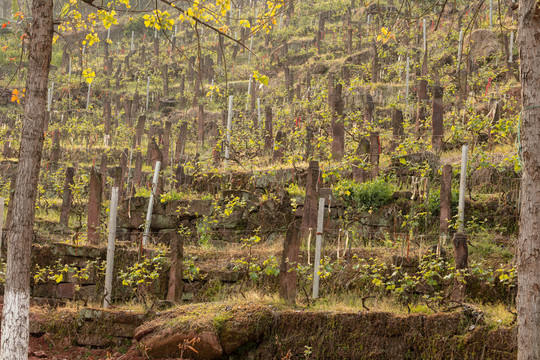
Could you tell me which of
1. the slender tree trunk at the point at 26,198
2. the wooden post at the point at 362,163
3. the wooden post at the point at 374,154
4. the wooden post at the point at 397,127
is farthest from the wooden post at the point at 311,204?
the wooden post at the point at 397,127

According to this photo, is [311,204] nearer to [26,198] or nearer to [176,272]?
[176,272]

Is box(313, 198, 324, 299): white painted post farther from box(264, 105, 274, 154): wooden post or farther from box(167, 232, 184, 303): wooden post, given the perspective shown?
box(264, 105, 274, 154): wooden post

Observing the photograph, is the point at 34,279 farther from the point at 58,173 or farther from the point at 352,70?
the point at 352,70

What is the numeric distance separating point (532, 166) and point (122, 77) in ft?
105

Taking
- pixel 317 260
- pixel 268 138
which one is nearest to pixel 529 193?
pixel 317 260

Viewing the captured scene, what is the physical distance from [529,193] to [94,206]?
862 centimetres

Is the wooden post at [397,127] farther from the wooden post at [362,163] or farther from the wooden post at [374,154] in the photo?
the wooden post at [374,154]

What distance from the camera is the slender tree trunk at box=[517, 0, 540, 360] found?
4.61m

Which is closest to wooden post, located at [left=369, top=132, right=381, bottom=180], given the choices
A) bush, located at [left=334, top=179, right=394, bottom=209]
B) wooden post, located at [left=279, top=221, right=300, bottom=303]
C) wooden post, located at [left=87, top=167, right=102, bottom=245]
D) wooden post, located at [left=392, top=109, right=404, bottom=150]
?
bush, located at [left=334, top=179, right=394, bottom=209]

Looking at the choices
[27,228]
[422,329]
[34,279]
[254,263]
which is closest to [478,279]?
[422,329]

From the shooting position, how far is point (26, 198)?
19.1ft

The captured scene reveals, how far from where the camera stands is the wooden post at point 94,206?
1109cm

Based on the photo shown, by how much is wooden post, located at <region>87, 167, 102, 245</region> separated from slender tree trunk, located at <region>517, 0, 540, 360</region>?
8.38 metres

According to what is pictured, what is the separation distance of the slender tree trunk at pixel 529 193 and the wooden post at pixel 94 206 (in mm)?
8379
